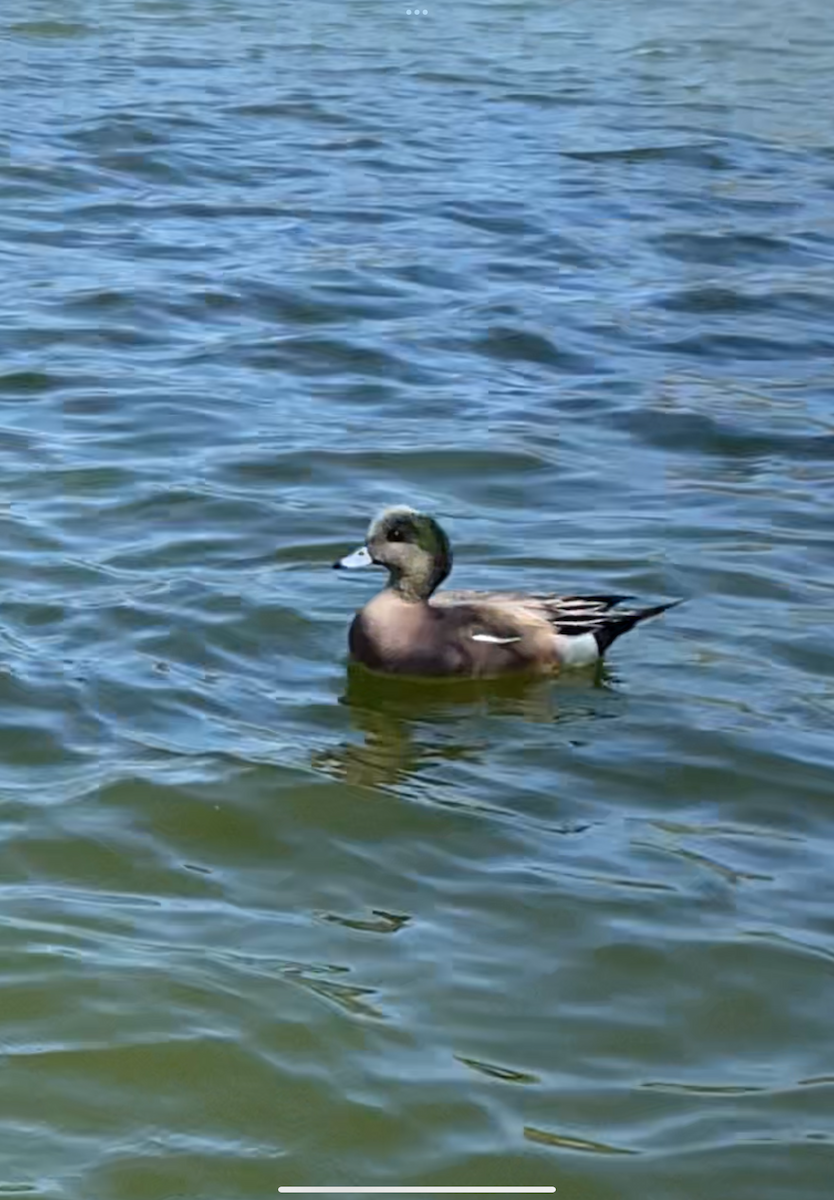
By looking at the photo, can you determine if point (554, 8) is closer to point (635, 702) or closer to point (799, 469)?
point (799, 469)

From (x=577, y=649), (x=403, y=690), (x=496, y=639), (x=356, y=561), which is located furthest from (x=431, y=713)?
(x=356, y=561)

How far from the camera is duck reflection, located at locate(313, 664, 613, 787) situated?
8070 millimetres

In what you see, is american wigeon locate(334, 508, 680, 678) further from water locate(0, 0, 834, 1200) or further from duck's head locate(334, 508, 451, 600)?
water locate(0, 0, 834, 1200)

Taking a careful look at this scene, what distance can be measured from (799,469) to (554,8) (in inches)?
658

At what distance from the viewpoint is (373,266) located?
1547 cm

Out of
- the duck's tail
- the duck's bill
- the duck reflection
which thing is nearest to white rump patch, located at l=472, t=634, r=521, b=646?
the duck reflection

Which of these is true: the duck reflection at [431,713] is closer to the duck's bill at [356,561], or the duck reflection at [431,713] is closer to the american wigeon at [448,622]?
the american wigeon at [448,622]

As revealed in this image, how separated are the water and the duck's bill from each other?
287mm

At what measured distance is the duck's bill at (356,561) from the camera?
912 centimetres

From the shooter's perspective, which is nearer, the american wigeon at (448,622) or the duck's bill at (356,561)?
the american wigeon at (448,622)

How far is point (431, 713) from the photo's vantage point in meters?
8.73

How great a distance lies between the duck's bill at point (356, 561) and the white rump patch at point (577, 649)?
763 mm

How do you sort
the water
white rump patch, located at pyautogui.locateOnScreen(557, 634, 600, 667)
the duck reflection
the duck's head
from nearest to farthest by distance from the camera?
the water → the duck reflection → white rump patch, located at pyautogui.locateOnScreen(557, 634, 600, 667) → the duck's head

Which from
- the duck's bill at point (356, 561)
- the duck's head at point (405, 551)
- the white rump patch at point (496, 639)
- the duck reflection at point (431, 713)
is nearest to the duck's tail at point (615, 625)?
the duck reflection at point (431, 713)
